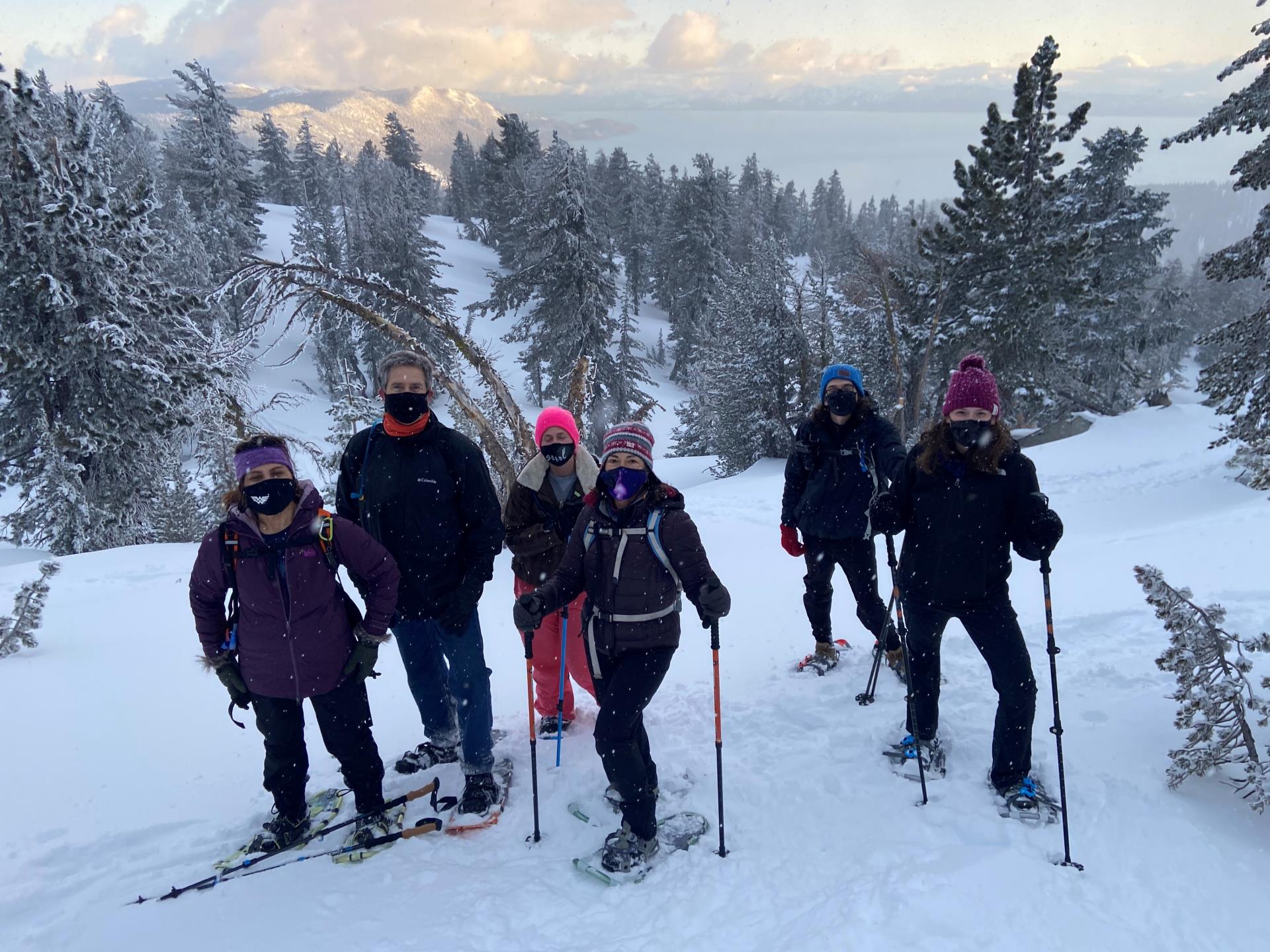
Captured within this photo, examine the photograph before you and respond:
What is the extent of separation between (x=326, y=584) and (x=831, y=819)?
3251mm

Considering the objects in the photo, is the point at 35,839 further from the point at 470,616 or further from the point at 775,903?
the point at 775,903

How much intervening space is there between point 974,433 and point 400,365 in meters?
3.35

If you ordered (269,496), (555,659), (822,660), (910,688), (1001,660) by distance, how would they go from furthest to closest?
(822,660) → (555,659) → (910,688) → (1001,660) → (269,496)

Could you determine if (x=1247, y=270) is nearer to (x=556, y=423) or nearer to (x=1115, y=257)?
(x=556, y=423)

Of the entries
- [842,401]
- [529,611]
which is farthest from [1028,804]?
[529,611]

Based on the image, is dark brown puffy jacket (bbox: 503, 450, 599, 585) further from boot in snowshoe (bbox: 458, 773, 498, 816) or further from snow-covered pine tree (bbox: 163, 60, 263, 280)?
snow-covered pine tree (bbox: 163, 60, 263, 280)

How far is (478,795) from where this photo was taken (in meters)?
4.23

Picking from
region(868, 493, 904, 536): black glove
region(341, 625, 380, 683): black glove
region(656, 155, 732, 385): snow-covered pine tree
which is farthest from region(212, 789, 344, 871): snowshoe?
region(656, 155, 732, 385): snow-covered pine tree

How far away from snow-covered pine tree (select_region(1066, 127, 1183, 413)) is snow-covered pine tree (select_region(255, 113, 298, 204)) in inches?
2721

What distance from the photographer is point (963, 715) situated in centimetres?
489

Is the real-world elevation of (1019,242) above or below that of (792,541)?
above

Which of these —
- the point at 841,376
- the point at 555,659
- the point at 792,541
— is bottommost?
the point at 555,659

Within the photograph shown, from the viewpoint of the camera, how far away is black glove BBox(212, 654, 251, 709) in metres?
3.57

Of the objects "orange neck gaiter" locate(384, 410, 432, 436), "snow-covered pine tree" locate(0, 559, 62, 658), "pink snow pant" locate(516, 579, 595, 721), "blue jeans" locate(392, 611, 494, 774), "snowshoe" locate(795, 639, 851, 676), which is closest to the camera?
"orange neck gaiter" locate(384, 410, 432, 436)
